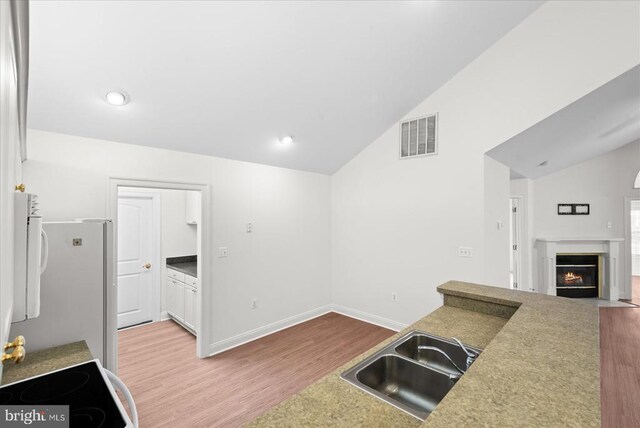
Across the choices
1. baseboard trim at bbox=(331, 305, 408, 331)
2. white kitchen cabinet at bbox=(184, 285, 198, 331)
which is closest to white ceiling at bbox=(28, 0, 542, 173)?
white kitchen cabinet at bbox=(184, 285, 198, 331)

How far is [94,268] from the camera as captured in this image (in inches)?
76.0

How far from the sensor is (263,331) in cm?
382

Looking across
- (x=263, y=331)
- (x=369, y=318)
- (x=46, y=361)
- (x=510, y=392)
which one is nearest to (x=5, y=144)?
(x=46, y=361)

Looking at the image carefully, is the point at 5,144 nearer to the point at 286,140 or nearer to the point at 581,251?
the point at 286,140

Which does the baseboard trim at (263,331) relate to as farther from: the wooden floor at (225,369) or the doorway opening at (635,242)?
the doorway opening at (635,242)

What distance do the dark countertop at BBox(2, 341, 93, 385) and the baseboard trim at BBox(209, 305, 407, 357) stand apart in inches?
67.1

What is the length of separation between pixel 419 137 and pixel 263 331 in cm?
317

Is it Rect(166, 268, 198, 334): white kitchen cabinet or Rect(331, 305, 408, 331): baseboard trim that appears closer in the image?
Rect(166, 268, 198, 334): white kitchen cabinet

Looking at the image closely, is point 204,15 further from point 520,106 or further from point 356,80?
point 520,106

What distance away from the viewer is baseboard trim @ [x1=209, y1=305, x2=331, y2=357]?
11.0 feet

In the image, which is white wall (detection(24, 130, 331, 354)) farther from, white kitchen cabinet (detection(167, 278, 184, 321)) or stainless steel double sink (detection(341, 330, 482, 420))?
stainless steel double sink (detection(341, 330, 482, 420))

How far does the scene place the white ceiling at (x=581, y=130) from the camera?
2715mm

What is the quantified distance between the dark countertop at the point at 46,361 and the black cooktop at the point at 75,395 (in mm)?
191

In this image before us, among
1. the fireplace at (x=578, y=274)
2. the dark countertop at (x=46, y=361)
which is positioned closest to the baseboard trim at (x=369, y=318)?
the dark countertop at (x=46, y=361)
